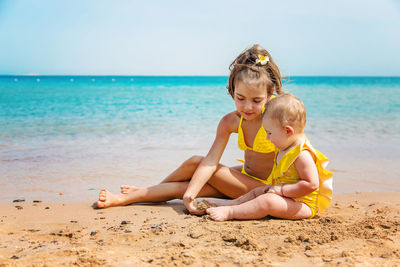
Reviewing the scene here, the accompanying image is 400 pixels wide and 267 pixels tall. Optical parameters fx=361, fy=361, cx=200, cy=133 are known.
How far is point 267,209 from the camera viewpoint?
8.71ft

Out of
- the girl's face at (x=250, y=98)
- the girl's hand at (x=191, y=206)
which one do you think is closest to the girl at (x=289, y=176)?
the girl's hand at (x=191, y=206)

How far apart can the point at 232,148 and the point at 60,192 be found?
2.89 meters

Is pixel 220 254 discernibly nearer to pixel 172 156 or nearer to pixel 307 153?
pixel 307 153

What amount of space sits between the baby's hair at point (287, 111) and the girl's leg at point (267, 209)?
1.81ft

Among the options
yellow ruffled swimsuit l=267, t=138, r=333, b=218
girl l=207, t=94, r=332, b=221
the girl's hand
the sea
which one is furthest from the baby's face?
the girl's hand

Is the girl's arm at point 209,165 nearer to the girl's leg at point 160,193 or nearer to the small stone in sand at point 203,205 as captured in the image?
the small stone in sand at point 203,205

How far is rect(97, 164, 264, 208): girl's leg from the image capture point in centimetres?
320

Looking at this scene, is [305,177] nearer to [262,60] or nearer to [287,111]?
[287,111]

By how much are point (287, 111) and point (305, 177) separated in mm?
497

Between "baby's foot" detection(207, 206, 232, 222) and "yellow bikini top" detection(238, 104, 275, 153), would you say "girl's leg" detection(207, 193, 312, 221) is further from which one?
"yellow bikini top" detection(238, 104, 275, 153)

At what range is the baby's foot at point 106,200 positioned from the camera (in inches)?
124

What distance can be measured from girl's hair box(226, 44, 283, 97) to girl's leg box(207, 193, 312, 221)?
88 cm

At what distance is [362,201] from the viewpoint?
334 centimetres

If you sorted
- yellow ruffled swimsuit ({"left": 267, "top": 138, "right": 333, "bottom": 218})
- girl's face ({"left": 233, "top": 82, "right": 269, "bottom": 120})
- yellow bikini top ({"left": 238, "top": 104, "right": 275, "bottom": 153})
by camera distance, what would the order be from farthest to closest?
yellow bikini top ({"left": 238, "top": 104, "right": 275, "bottom": 153}) < girl's face ({"left": 233, "top": 82, "right": 269, "bottom": 120}) < yellow ruffled swimsuit ({"left": 267, "top": 138, "right": 333, "bottom": 218})
